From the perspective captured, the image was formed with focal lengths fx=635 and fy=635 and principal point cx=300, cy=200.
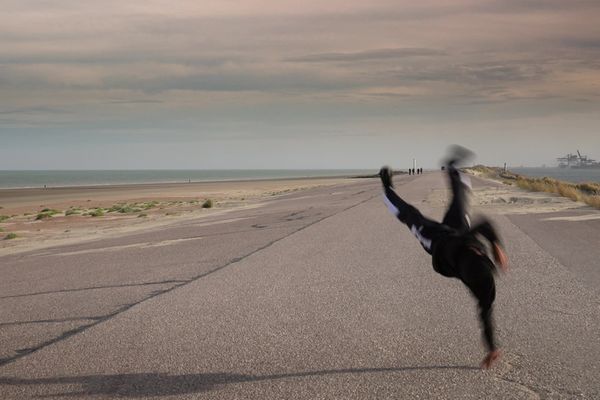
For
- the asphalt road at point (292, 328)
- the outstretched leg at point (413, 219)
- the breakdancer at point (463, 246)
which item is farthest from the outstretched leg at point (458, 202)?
the asphalt road at point (292, 328)

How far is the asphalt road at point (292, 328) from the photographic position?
497 cm

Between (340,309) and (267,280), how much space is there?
2.19 m

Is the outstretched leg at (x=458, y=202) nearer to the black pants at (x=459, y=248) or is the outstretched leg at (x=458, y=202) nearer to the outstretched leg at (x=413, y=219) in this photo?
the black pants at (x=459, y=248)

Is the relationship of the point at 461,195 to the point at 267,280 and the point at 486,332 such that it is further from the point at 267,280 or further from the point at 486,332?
the point at 267,280

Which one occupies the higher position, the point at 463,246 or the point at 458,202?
the point at 458,202

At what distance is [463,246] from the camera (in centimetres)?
441

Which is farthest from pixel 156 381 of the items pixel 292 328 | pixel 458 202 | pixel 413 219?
pixel 458 202

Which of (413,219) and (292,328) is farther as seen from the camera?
(292,328)

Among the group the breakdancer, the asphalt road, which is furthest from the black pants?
the asphalt road

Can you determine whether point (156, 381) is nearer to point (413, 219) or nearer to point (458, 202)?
point (413, 219)

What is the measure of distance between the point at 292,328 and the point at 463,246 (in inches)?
107

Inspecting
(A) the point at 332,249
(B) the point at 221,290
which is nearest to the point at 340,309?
(B) the point at 221,290

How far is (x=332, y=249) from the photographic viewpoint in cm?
1288

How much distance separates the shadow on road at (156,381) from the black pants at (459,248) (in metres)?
0.92
